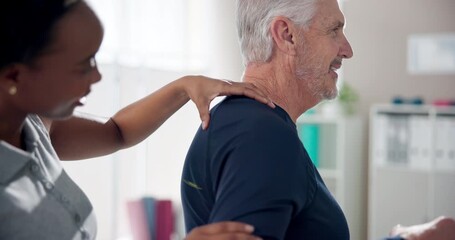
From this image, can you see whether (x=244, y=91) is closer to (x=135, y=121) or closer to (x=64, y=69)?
(x=135, y=121)

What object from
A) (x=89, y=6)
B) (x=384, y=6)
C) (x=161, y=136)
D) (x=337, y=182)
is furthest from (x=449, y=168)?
(x=89, y=6)

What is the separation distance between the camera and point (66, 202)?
3.26 ft

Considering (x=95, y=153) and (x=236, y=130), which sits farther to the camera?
(x=95, y=153)

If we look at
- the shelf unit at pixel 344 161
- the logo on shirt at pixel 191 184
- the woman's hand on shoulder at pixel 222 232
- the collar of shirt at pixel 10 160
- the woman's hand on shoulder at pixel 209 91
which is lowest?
the shelf unit at pixel 344 161

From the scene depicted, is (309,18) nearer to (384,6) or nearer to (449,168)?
(449,168)

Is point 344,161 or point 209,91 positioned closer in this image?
point 209,91

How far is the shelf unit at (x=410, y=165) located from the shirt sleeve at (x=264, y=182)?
124 inches

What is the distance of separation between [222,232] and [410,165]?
3.45 meters

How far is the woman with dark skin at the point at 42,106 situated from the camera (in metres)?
0.84

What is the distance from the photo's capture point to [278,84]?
137 cm

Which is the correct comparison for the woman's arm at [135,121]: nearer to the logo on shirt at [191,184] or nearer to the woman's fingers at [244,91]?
the woman's fingers at [244,91]

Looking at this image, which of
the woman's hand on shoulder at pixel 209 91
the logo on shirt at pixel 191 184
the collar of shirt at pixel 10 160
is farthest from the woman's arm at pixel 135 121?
the collar of shirt at pixel 10 160

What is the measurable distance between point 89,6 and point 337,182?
145 inches

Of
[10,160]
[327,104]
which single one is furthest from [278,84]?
[327,104]
